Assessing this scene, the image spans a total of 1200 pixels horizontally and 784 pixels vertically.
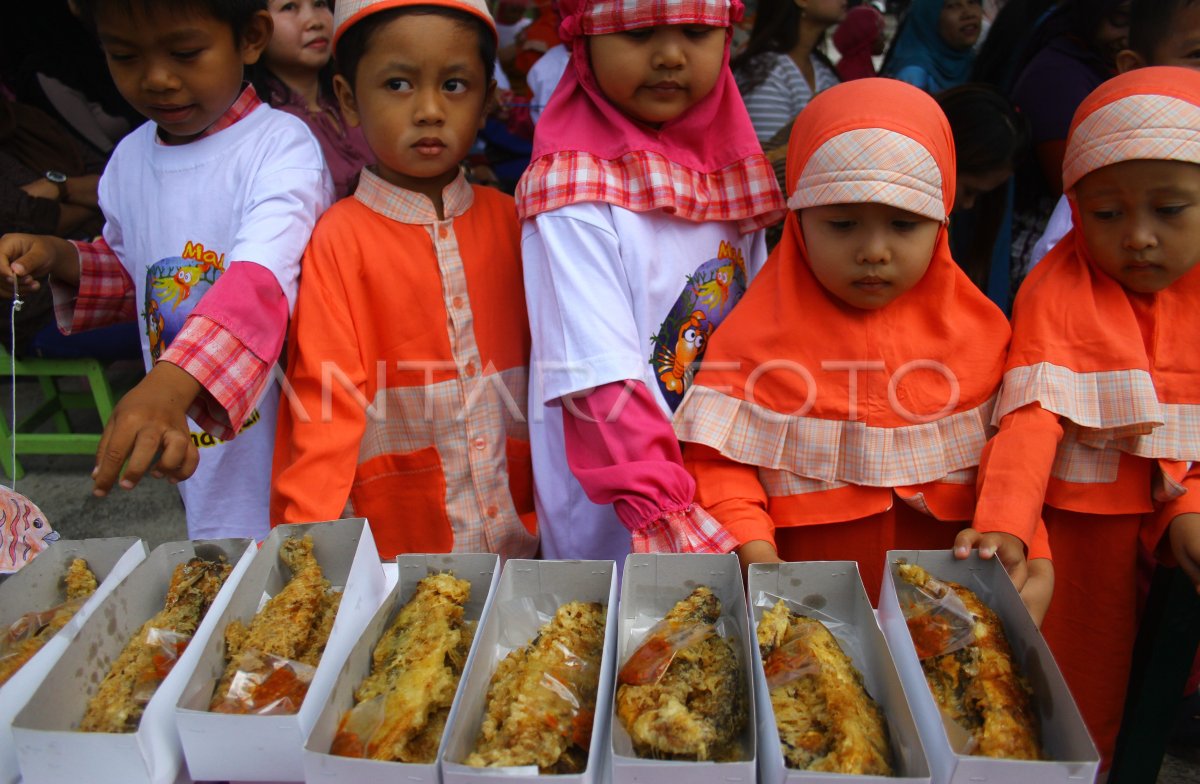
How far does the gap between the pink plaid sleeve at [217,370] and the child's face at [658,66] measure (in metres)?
0.86

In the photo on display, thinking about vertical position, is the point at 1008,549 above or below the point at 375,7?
below

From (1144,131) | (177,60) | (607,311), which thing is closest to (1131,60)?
(1144,131)

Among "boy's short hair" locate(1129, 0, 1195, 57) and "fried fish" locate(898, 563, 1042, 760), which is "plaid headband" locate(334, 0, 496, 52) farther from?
"boy's short hair" locate(1129, 0, 1195, 57)

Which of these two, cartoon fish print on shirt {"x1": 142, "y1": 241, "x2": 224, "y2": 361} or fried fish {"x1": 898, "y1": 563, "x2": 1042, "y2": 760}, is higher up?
cartoon fish print on shirt {"x1": 142, "y1": 241, "x2": 224, "y2": 361}

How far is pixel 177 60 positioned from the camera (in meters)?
1.54

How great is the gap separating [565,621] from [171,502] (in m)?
3.22

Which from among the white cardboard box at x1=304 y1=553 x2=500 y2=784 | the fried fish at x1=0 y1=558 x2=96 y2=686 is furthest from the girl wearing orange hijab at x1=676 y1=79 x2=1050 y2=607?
the fried fish at x1=0 y1=558 x2=96 y2=686

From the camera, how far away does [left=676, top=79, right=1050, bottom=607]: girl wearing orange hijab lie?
1.43 meters

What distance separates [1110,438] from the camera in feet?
4.83

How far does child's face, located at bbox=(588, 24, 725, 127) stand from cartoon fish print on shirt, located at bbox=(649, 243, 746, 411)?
324 mm

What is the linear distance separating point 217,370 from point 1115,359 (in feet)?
5.31

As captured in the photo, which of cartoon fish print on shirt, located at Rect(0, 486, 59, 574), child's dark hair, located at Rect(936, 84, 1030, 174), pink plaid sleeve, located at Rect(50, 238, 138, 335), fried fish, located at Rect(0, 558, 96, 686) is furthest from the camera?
child's dark hair, located at Rect(936, 84, 1030, 174)

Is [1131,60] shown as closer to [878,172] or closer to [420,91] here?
[878,172]

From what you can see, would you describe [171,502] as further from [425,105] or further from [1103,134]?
[1103,134]
